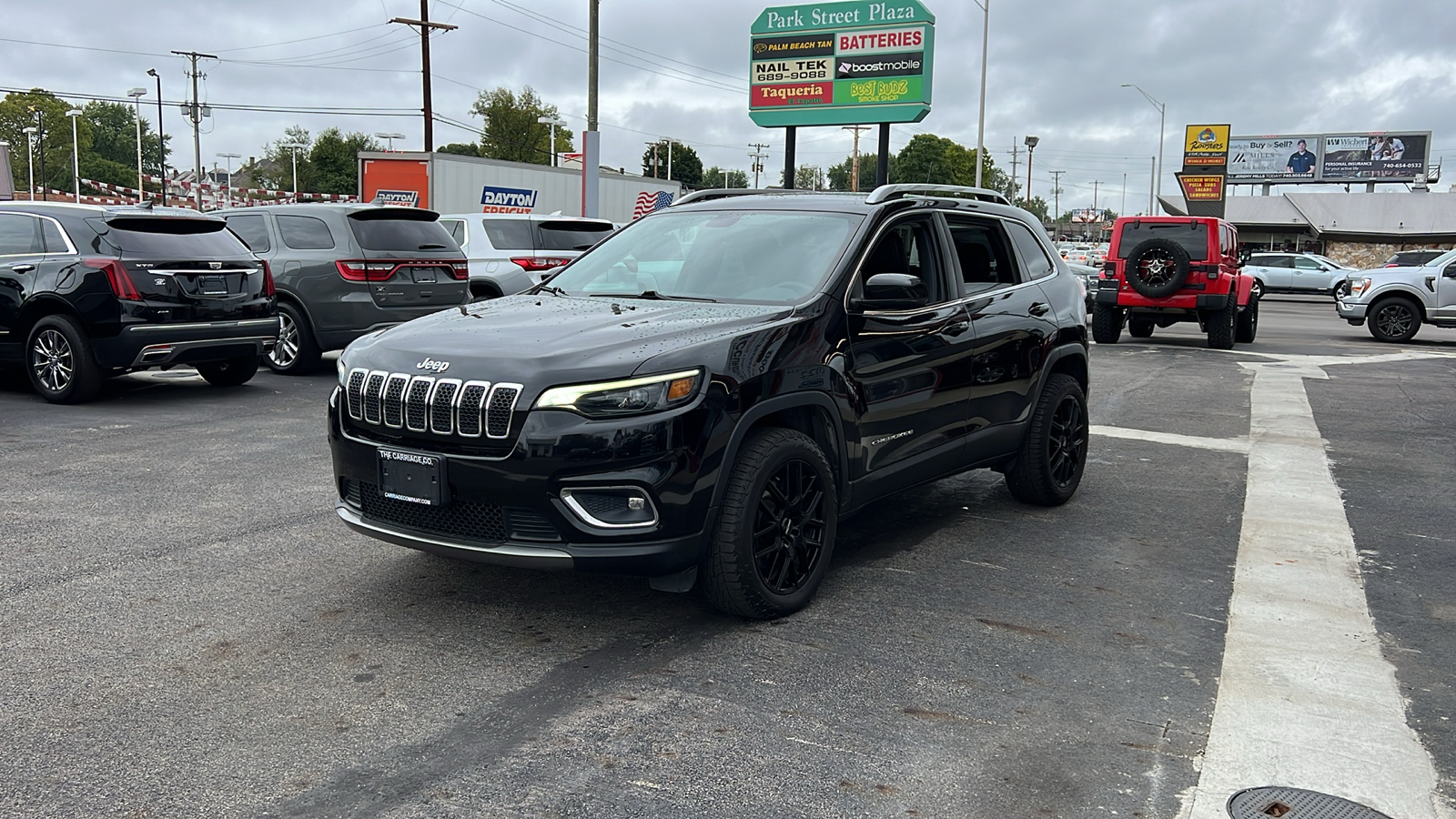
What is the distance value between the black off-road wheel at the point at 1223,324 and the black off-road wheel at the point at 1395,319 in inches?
174

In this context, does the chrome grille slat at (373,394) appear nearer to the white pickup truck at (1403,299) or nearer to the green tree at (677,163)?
the white pickup truck at (1403,299)

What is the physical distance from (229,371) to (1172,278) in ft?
44.2

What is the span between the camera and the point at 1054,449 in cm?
667

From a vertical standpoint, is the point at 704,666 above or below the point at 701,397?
below

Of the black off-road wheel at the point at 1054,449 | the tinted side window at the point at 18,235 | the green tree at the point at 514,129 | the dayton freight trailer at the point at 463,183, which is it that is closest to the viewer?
the black off-road wheel at the point at 1054,449

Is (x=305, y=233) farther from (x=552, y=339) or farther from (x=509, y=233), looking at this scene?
(x=552, y=339)

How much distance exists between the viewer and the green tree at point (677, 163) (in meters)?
135

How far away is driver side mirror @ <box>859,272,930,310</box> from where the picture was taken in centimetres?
485

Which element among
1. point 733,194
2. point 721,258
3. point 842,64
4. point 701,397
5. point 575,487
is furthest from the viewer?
point 842,64

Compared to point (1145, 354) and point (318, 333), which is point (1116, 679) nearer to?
point (318, 333)

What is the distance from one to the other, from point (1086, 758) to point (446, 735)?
6.09 feet

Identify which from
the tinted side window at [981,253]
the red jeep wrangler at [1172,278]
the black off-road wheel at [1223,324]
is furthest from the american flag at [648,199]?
the tinted side window at [981,253]


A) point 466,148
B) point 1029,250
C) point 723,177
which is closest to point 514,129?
point 466,148

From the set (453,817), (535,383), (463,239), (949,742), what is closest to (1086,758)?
(949,742)
